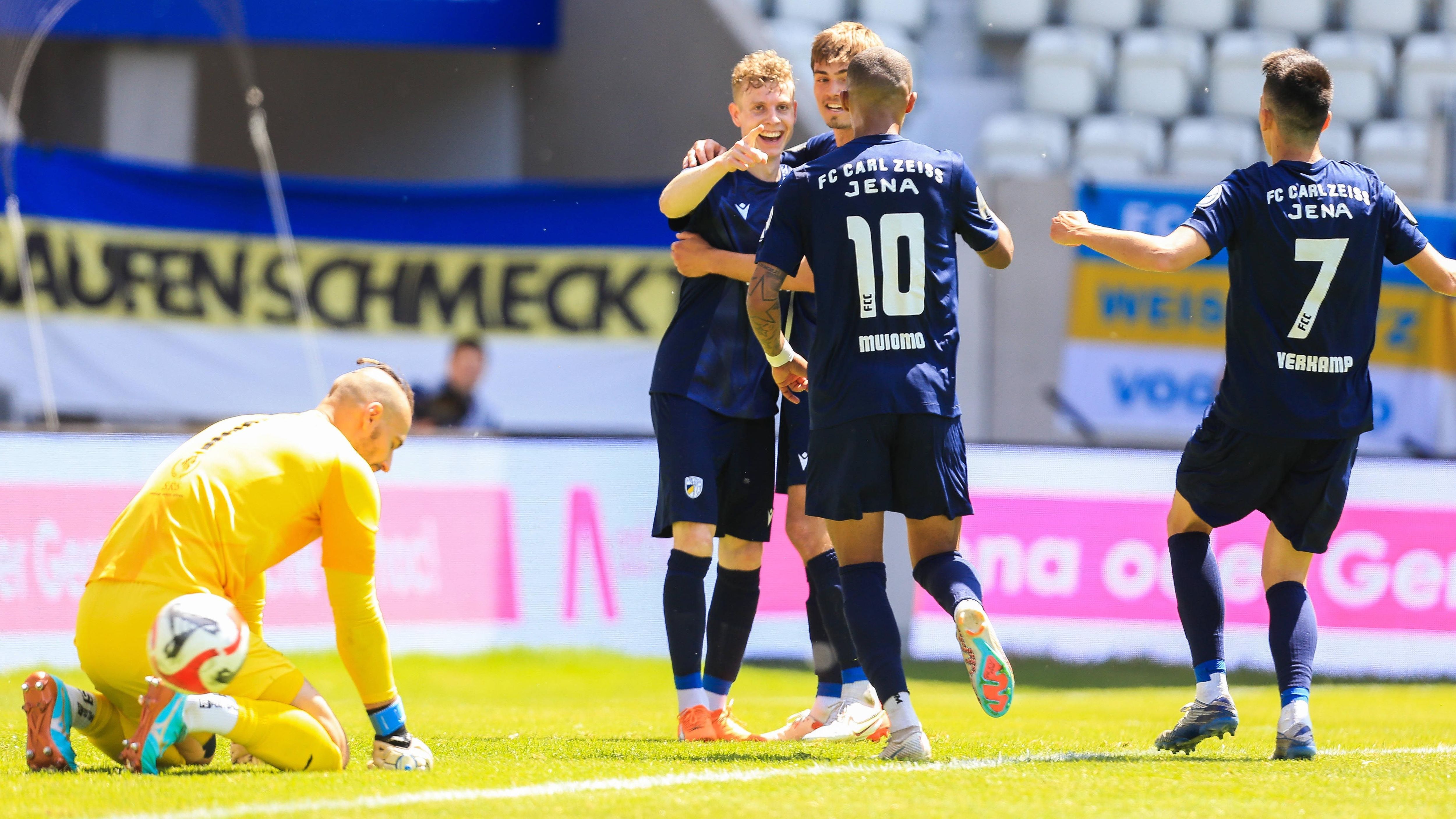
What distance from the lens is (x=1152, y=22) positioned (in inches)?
555

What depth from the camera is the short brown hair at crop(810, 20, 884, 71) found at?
4.80 metres

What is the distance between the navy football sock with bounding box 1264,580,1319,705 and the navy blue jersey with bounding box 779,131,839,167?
6.46 feet

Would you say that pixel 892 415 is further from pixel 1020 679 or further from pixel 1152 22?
pixel 1152 22

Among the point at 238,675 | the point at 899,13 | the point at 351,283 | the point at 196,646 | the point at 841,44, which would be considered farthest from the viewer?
the point at 899,13

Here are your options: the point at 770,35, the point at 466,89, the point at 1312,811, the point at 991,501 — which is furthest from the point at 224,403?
the point at 1312,811

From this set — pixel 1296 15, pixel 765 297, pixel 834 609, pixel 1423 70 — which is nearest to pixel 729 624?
pixel 834 609

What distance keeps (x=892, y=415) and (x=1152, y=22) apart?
37.1 ft

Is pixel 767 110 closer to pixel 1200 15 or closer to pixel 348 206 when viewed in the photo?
pixel 348 206

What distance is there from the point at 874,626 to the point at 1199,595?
3.31 ft

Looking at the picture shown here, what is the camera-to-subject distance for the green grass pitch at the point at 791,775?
10.3ft

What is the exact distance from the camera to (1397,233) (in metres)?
4.28

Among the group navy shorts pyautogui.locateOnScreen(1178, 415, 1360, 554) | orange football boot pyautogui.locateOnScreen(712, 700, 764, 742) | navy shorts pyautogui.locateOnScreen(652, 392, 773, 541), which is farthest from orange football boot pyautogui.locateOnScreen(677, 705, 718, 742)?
navy shorts pyautogui.locateOnScreen(1178, 415, 1360, 554)

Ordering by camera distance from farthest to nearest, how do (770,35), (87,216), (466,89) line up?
1. (466,89)
2. (770,35)
3. (87,216)

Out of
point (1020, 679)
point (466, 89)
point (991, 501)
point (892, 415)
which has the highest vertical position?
point (466, 89)
